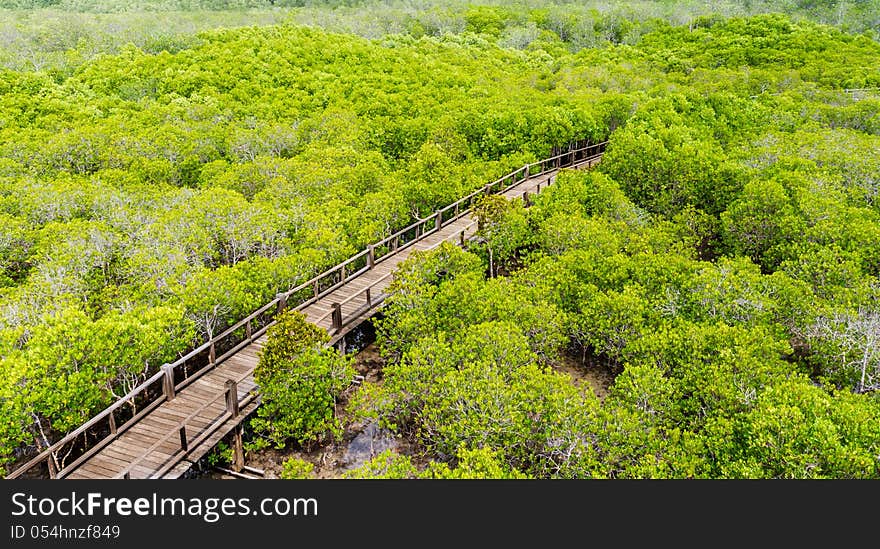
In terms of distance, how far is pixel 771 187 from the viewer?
2611 cm

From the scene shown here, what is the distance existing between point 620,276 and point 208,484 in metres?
15.1

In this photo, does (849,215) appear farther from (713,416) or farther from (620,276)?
(713,416)

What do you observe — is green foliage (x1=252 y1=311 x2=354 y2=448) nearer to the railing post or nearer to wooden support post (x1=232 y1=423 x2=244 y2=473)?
wooden support post (x1=232 y1=423 x2=244 y2=473)

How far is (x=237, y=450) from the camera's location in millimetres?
15844

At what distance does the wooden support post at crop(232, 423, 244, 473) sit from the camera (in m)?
15.8

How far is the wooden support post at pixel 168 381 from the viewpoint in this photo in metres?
15.0

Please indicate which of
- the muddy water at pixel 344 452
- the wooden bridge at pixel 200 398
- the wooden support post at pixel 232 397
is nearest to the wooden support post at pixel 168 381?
the wooden bridge at pixel 200 398

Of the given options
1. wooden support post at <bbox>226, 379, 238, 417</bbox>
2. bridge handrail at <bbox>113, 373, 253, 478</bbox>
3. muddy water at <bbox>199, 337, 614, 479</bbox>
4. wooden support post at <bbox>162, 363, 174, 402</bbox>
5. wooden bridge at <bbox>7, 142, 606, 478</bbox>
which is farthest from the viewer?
muddy water at <bbox>199, 337, 614, 479</bbox>

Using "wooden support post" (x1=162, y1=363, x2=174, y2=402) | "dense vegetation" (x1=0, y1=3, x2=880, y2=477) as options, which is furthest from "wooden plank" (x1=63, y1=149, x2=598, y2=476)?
"dense vegetation" (x1=0, y1=3, x2=880, y2=477)

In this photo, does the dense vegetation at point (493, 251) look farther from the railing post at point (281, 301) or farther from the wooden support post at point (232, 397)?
→ the wooden support post at point (232, 397)

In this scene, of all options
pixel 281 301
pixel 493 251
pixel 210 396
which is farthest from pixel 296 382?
pixel 493 251

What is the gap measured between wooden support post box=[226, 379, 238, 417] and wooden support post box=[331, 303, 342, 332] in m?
4.21

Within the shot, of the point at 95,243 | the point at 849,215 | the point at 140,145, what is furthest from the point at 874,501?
the point at 140,145

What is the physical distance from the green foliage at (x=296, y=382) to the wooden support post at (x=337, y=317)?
216 centimetres
